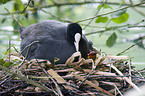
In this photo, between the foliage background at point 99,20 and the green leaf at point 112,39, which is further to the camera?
the green leaf at point 112,39

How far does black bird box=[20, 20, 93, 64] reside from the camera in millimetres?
1583

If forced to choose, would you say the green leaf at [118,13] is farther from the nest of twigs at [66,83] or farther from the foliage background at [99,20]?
the nest of twigs at [66,83]

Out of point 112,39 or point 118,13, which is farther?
point 112,39

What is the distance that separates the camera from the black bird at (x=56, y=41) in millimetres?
1583

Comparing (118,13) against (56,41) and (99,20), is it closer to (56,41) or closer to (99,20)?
(99,20)

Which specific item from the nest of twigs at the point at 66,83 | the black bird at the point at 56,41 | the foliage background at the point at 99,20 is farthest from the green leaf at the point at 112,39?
the nest of twigs at the point at 66,83

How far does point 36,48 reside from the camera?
1697 millimetres

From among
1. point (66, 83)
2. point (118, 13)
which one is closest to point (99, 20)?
Result: point (118, 13)

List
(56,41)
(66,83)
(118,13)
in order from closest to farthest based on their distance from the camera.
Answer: (66,83) < (118,13) < (56,41)

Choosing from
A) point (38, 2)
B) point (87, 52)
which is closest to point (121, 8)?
point (87, 52)

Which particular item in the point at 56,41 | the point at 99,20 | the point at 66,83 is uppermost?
the point at 99,20

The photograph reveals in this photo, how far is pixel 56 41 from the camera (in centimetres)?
166

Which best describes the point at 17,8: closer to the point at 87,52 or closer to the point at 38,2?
the point at 38,2

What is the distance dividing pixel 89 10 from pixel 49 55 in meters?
2.36
